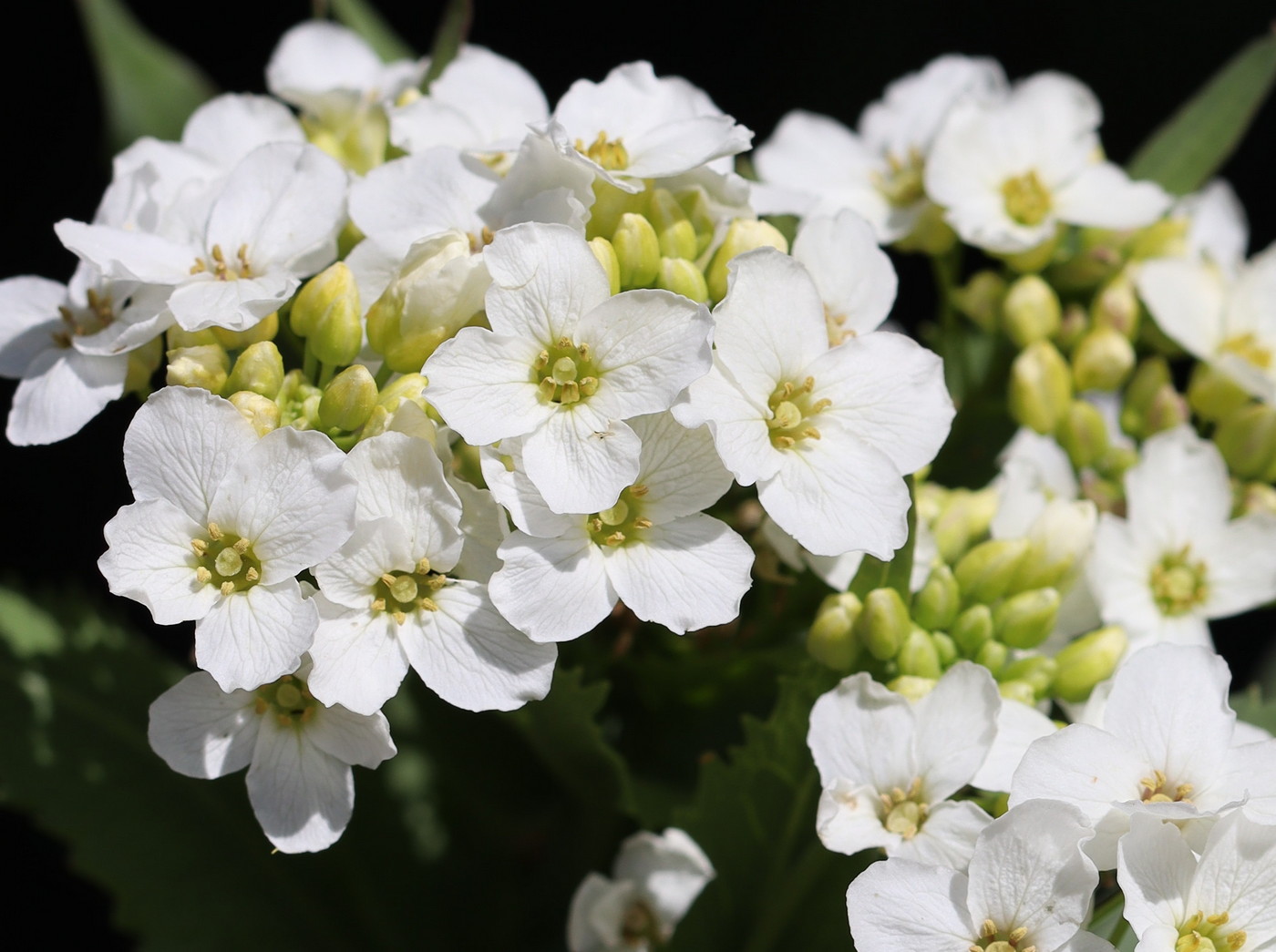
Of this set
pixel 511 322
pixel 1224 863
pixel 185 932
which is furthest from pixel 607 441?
pixel 185 932

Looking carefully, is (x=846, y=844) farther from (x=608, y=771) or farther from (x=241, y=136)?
(x=241, y=136)

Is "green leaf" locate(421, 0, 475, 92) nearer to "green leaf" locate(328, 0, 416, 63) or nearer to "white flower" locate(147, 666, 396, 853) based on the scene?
"green leaf" locate(328, 0, 416, 63)

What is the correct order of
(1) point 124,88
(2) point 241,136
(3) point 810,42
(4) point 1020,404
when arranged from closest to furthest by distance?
1. (2) point 241,136
2. (4) point 1020,404
3. (1) point 124,88
4. (3) point 810,42

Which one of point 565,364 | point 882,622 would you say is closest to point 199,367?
point 565,364

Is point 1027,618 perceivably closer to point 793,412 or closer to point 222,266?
point 793,412

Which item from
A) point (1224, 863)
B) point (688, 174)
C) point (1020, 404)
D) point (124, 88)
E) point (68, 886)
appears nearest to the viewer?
point (1224, 863)

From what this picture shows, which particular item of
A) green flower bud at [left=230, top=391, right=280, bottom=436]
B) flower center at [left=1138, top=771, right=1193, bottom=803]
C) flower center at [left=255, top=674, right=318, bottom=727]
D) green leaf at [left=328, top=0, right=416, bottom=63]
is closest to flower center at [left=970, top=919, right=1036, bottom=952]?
flower center at [left=1138, top=771, right=1193, bottom=803]
